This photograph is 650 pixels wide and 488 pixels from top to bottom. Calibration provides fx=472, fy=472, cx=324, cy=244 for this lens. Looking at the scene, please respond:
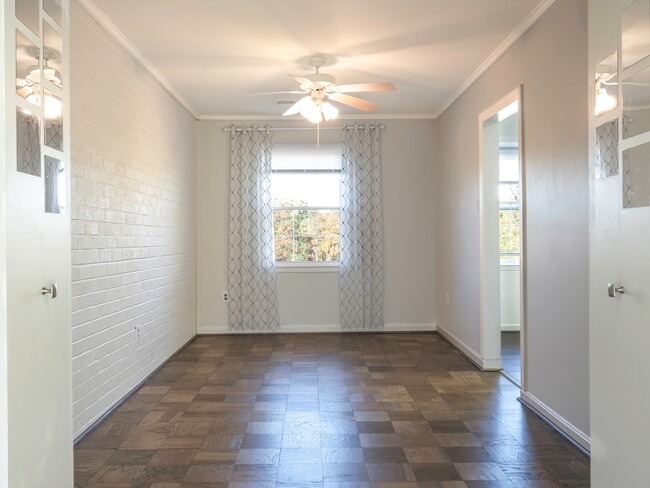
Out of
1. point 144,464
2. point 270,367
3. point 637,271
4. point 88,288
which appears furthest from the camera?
point 270,367

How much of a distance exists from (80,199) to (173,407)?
Result: 1502mm

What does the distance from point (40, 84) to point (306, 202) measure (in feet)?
13.5

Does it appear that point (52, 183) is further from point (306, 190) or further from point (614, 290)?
point (306, 190)

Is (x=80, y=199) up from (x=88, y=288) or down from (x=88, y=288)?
up

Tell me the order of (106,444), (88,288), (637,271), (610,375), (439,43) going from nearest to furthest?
(637,271), (610,375), (106,444), (88,288), (439,43)

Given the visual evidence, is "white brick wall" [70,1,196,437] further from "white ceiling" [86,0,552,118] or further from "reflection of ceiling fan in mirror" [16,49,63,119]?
"reflection of ceiling fan in mirror" [16,49,63,119]

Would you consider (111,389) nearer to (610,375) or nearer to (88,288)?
(88,288)

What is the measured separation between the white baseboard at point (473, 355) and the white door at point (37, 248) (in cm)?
321

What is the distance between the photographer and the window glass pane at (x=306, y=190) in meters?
5.70

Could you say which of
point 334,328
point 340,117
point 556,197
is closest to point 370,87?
point 556,197

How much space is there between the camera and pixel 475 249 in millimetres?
4227

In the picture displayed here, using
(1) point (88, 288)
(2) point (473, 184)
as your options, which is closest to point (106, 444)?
(1) point (88, 288)

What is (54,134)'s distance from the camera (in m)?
1.79

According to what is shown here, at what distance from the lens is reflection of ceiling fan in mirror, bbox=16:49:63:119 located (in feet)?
5.22
